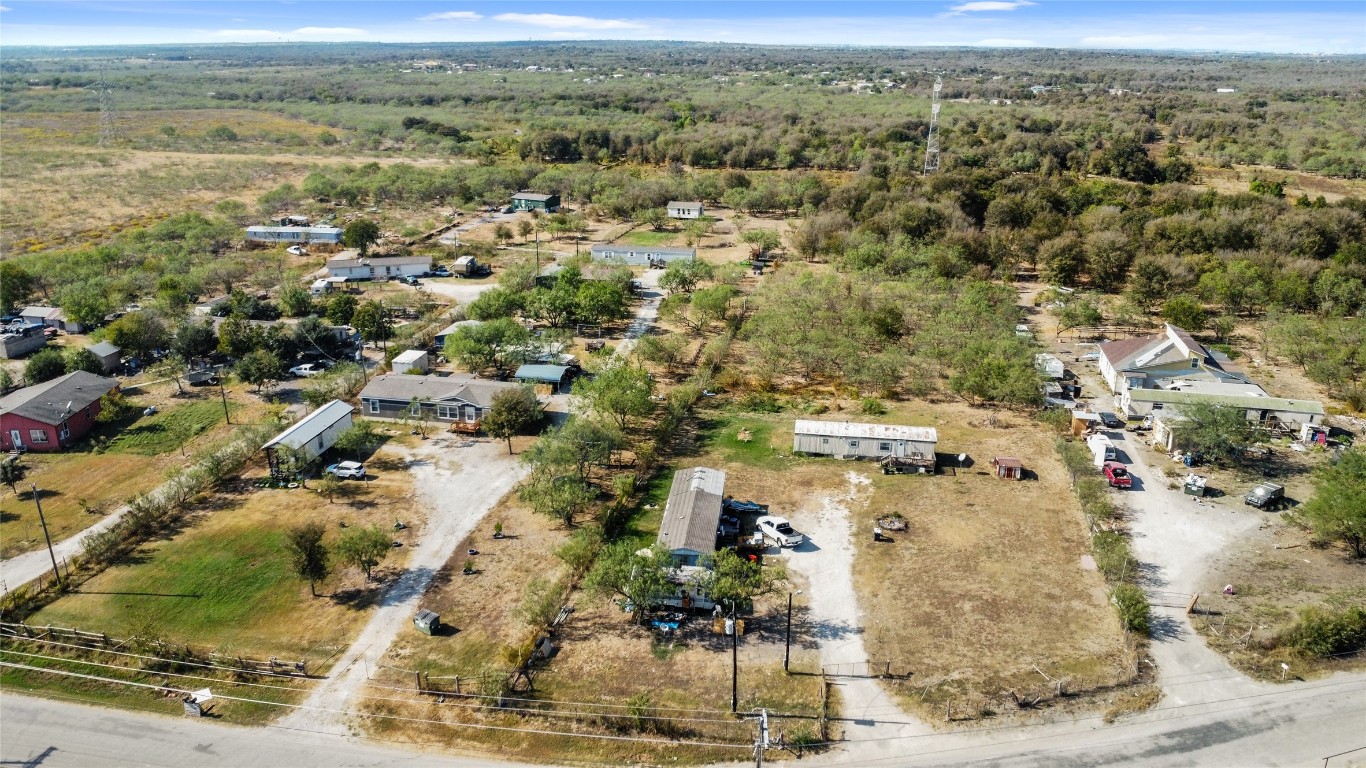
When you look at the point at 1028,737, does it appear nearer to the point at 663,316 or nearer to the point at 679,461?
the point at 679,461

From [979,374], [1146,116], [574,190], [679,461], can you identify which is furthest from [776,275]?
[1146,116]

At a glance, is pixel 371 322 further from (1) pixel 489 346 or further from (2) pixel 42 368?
(2) pixel 42 368

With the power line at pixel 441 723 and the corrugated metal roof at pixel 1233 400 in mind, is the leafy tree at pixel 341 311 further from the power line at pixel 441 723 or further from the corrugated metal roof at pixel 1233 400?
the corrugated metal roof at pixel 1233 400

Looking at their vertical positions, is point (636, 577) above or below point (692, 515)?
above

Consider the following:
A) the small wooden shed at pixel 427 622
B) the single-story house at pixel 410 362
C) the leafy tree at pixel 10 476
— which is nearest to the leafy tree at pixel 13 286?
the leafy tree at pixel 10 476

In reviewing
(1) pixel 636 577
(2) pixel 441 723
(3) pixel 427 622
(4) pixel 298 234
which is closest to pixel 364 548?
(3) pixel 427 622

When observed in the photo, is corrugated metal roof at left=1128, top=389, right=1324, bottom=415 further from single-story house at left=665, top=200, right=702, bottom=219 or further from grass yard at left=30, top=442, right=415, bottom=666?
single-story house at left=665, top=200, right=702, bottom=219

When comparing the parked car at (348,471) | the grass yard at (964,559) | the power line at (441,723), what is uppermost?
the parked car at (348,471)
